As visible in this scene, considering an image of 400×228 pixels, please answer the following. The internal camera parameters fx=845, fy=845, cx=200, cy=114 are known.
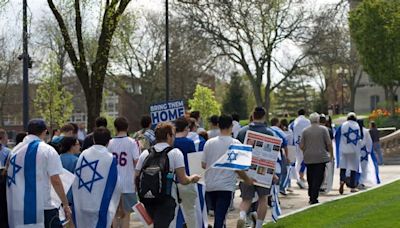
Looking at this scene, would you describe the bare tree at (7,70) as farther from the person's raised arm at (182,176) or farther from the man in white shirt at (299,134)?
the person's raised arm at (182,176)

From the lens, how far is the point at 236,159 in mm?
10461

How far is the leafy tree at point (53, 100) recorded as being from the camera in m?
62.8

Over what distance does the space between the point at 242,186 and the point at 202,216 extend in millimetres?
899

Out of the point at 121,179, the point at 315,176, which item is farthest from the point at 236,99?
the point at 121,179

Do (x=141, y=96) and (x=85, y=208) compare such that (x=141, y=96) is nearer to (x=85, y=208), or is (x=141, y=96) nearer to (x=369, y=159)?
(x=369, y=159)

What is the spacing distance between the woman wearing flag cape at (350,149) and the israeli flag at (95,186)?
9165 millimetres

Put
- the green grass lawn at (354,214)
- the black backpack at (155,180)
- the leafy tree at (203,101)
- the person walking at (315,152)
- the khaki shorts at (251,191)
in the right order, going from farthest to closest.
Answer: the leafy tree at (203,101) → the person walking at (315,152) → the green grass lawn at (354,214) → the khaki shorts at (251,191) → the black backpack at (155,180)

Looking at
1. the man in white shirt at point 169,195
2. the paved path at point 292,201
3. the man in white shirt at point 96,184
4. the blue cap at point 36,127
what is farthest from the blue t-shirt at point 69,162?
the paved path at point 292,201

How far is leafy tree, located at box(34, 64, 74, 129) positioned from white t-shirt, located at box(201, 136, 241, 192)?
51.4m

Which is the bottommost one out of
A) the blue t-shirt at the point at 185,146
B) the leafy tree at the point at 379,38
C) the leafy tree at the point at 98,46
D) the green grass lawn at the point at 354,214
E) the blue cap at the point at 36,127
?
the green grass lawn at the point at 354,214

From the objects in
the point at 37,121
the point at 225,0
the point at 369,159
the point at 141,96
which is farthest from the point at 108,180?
the point at 141,96

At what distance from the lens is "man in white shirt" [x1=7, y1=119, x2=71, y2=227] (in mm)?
8844

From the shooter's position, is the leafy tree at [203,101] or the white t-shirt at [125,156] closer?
the white t-shirt at [125,156]

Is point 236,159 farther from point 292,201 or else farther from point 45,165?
point 292,201
